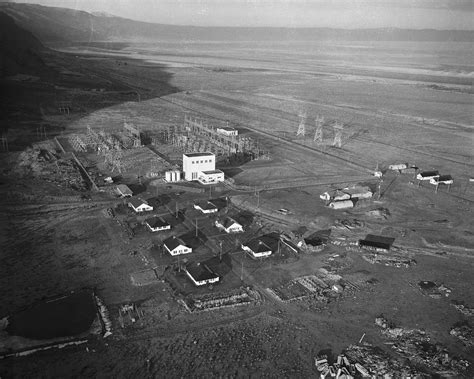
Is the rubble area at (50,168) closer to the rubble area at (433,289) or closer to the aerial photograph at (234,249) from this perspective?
the aerial photograph at (234,249)

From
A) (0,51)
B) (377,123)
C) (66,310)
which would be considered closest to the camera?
(66,310)

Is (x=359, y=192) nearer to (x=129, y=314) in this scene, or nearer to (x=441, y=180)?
(x=441, y=180)

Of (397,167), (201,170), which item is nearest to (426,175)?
(397,167)

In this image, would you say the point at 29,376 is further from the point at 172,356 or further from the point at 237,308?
the point at 237,308

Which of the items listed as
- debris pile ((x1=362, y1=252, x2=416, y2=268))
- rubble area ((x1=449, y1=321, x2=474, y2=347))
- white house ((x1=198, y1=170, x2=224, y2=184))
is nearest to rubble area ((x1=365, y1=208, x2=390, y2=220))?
debris pile ((x1=362, y1=252, x2=416, y2=268))

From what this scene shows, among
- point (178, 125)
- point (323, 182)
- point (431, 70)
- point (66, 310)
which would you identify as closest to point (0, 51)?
point (178, 125)

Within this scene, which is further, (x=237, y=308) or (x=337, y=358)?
(x=237, y=308)

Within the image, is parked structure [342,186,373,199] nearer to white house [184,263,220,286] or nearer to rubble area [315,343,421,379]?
white house [184,263,220,286]
